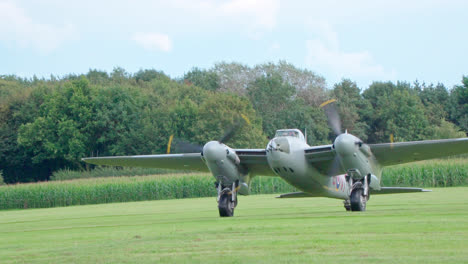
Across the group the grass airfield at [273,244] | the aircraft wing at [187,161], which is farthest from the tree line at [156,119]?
the grass airfield at [273,244]

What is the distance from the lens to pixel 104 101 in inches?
3492

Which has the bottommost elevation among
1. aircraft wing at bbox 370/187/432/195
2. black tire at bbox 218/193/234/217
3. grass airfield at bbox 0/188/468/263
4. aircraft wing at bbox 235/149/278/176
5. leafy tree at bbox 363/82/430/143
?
grass airfield at bbox 0/188/468/263

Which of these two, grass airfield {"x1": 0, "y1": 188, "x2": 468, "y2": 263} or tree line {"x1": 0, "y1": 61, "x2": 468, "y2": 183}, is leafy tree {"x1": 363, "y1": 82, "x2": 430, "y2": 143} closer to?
tree line {"x1": 0, "y1": 61, "x2": 468, "y2": 183}

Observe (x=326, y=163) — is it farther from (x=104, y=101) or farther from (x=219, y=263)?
(x=104, y=101)

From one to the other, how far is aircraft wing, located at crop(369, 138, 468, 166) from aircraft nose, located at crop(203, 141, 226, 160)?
5.21m

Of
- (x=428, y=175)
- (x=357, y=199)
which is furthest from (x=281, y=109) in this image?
(x=357, y=199)

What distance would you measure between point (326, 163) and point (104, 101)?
68.5 metres

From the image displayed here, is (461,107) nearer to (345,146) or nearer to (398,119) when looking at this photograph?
(398,119)

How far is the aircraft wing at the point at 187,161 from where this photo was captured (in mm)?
24219

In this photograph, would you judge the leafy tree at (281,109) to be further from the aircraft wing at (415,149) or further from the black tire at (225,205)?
the black tire at (225,205)

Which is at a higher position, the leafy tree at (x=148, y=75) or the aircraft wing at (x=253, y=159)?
the leafy tree at (x=148, y=75)

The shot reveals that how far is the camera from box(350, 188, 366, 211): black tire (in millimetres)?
22469

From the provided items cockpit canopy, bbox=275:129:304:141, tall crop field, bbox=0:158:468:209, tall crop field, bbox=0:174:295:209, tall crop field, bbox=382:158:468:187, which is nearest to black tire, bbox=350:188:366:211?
cockpit canopy, bbox=275:129:304:141

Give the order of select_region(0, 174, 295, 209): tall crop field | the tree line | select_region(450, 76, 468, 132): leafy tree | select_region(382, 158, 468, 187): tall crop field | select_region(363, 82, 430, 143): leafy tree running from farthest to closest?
select_region(450, 76, 468, 132): leafy tree, select_region(363, 82, 430, 143): leafy tree, the tree line, select_region(0, 174, 295, 209): tall crop field, select_region(382, 158, 468, 187): tall crop field
